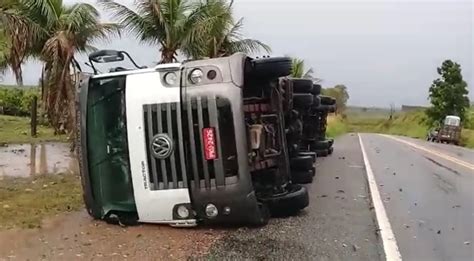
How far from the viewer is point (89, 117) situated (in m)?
7.43

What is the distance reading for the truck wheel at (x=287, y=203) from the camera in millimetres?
7907

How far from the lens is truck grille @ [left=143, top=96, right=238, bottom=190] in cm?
693

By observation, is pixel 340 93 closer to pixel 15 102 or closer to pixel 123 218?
pixel 15 102

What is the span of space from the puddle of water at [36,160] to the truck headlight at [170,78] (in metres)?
6.67

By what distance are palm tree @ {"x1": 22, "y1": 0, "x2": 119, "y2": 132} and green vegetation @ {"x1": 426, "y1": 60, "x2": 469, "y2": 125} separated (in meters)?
42.7

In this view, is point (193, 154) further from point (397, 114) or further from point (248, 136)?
point (397, 114)

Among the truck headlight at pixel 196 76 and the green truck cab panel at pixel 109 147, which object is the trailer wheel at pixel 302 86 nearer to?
the truck headlight at pixel 196 76

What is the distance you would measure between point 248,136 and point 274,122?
95 cm

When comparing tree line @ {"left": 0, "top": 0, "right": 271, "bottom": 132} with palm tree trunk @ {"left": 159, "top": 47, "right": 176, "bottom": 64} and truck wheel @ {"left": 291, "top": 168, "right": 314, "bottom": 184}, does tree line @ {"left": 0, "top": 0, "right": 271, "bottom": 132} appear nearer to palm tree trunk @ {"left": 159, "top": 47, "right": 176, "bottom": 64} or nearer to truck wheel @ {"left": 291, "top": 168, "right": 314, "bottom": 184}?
palm tree trunk @ {"left": 159, "top": 47, "right": 176, "bottom": 64}

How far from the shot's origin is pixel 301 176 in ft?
35.6

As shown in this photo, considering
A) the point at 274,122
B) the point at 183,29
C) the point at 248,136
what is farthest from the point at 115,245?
the point at 183,29

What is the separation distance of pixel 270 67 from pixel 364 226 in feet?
7.57

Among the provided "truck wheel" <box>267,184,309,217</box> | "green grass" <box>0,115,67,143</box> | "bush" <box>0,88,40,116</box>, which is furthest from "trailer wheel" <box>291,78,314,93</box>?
"bush" <box>0,88,40,116</box>

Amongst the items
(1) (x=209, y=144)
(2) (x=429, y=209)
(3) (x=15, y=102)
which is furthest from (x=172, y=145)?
(3) (x=15, y=102)
